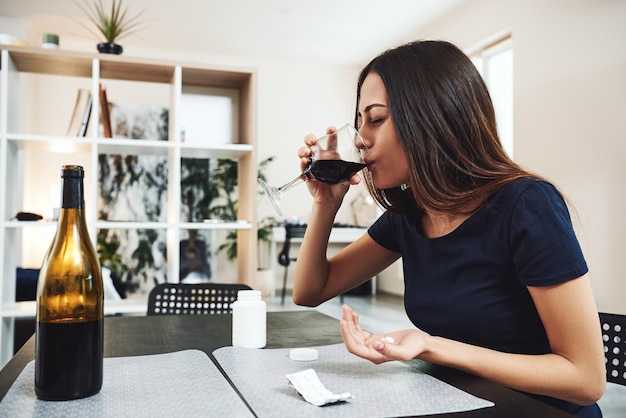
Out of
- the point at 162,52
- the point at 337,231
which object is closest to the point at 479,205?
the point at 337,231

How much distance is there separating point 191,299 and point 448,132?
37.8 inches

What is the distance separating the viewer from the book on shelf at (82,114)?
113 inches

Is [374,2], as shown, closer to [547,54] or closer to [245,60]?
[547,54]

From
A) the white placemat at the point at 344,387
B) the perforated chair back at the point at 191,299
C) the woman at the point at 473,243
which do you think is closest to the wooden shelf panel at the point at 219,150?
the perforated chair back at the point at 191,299

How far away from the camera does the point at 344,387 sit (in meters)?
0.73

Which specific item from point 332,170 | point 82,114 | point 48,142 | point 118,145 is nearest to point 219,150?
point 118,145

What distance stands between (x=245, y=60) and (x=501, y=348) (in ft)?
21.0

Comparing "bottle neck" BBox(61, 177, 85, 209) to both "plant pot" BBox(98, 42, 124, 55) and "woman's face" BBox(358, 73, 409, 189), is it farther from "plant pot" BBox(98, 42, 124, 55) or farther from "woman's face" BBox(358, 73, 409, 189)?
"plant pot" BBox(98, 42, 124, 55)

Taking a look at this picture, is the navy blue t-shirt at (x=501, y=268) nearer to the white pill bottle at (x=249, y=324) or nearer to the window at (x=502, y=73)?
the white pill bottle at (x=249, y=324)

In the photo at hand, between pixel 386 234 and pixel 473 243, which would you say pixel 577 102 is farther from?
pixel 473 243

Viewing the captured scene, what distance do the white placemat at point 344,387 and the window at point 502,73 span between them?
4374mm

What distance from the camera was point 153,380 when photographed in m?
0.75

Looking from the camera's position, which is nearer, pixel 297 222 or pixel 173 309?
pixel 173 309

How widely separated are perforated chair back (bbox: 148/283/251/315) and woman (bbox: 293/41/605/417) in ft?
2.14
